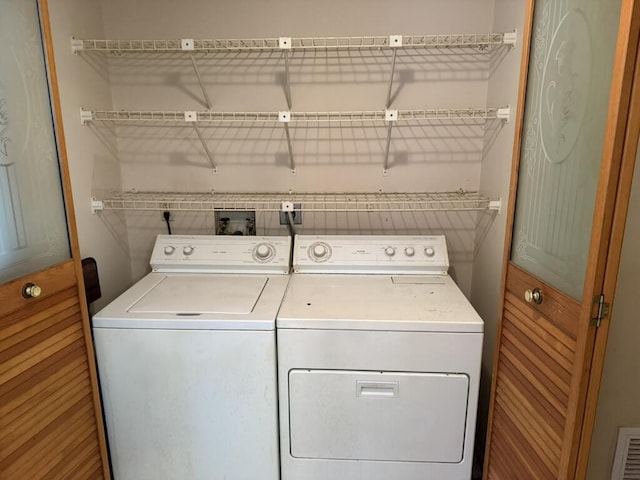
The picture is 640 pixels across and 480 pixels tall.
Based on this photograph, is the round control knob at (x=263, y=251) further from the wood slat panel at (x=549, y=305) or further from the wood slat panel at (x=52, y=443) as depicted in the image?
the wood slat panel at (x=549, y=305)

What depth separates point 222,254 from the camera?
2.11m

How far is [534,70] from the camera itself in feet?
4.46

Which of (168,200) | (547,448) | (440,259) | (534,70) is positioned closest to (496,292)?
(440,259)

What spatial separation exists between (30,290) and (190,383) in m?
0.68

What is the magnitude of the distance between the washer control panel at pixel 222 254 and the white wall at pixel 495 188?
3.40ft

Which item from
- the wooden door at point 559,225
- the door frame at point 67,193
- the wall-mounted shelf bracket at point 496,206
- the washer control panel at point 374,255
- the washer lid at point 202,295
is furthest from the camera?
the washer control panel at point 374,255

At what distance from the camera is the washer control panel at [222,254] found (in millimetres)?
2096

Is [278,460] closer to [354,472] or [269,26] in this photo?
[354,472]

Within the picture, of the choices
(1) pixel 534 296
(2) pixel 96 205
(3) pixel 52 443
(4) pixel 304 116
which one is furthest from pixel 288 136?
(3) pixel 52 443

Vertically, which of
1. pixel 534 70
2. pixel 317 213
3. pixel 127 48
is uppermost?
pixel 127 48

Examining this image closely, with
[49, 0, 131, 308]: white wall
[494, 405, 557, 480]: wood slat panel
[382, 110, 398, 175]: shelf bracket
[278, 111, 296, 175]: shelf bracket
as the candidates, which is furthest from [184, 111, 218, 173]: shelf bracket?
[494, 405, 557, 480]: wood slat panel

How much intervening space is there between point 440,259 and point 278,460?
121 centimetres

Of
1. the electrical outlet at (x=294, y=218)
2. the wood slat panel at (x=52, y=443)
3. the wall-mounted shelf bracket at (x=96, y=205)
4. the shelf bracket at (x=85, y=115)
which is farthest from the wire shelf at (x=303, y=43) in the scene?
the wood slat panel at (x=52, y=443)

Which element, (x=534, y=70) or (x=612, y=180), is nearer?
(x=612, y=180)
